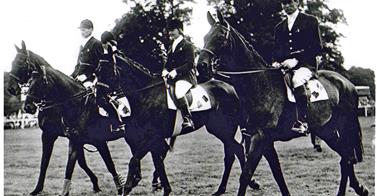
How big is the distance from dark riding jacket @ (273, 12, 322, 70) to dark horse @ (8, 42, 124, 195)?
6.12ft

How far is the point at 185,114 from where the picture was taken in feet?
17.1

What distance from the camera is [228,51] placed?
4898 millimetres

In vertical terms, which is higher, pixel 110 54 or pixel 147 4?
pixel 147 4

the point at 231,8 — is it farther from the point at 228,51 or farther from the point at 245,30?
the point at 228,51

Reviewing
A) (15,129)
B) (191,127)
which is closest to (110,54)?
(191,127)

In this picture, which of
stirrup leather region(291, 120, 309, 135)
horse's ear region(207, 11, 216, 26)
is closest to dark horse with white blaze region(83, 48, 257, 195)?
stirrup leather region(291, 120, 309, 135)

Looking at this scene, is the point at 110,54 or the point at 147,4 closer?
the point at 110,54

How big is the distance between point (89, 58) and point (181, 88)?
98cm

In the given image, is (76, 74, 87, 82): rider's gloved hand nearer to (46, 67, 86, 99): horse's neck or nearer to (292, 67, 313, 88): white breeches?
(46, 67, 86, 99): horse's neck

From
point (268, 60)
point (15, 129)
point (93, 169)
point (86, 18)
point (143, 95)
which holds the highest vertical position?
point (86, 18)

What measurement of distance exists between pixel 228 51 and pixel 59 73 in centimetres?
176

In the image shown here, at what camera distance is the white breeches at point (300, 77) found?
5.00 m

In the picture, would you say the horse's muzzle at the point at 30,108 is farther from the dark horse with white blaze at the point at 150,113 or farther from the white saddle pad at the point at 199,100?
the white saddle pad at the point at 199,100

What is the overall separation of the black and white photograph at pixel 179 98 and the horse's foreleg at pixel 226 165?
1 cm
